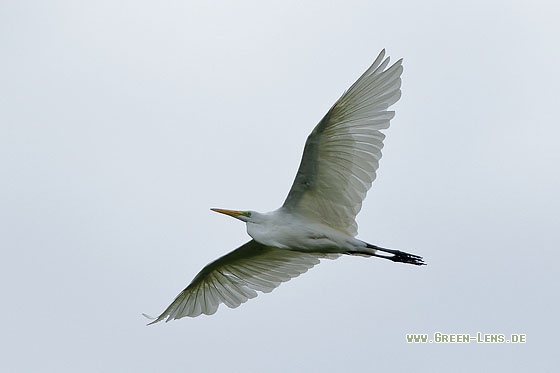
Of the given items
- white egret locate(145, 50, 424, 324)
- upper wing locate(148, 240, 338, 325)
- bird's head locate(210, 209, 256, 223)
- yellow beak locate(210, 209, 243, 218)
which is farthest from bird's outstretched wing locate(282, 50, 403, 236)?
upper wing locate(148, 240, 338, 325)

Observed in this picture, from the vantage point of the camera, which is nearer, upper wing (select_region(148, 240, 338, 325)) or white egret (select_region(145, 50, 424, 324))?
white egret (select_region(145, 50, 424, 324))

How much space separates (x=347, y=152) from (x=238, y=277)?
306 centimetres

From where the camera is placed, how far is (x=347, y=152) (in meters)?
13.6

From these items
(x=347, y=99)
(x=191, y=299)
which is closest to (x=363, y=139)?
(x=347, y=99)

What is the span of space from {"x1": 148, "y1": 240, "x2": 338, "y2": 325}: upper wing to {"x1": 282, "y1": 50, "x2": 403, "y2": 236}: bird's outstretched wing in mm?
1260

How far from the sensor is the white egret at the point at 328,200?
13367mm

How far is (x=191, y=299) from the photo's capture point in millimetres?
15734

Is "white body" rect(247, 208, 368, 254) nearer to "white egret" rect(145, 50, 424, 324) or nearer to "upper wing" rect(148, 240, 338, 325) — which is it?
"white egret" rect(145, 50, 424, 324)

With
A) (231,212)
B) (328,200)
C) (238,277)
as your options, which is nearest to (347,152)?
(328,200)

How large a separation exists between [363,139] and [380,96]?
0.60 m

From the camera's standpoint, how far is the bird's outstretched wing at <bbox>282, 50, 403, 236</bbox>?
43.6ft

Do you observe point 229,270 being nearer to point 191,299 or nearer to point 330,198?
point 191,299

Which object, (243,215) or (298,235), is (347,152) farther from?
(243,215)

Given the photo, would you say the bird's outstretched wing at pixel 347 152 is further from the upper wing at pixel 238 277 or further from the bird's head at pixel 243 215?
the upper wing at pixel 238 277
